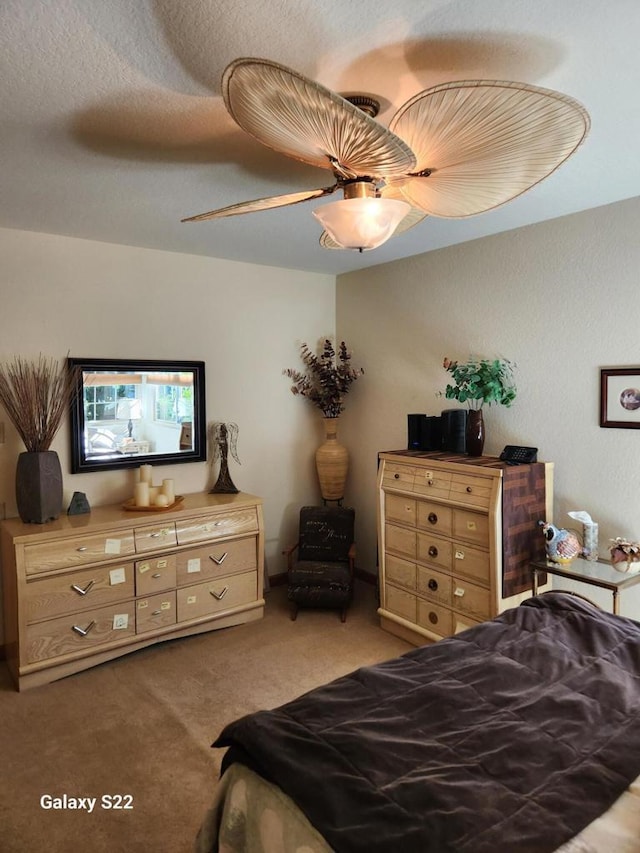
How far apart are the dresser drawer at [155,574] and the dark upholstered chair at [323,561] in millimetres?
844

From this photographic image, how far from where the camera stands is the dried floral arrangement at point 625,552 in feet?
8.55

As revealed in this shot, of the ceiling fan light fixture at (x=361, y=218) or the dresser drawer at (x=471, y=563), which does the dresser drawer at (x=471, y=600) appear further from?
the ceiling fan light fixture at (x=361, y=218)

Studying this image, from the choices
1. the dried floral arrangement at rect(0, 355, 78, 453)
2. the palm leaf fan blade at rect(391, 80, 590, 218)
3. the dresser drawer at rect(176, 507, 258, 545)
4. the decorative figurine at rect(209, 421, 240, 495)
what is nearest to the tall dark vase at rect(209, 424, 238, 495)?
the decorative figurine at rect(209, 421, 240, 495)

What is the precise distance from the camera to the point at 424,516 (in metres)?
3.25

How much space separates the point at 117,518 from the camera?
3.20 meters

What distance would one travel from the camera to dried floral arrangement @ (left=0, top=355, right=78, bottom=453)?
3.04m

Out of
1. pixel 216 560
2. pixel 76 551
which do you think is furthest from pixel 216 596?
pixel 76 551

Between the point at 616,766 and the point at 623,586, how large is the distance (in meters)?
1.36

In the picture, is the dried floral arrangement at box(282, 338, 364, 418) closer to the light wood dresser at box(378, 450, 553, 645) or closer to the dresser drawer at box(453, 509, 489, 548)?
the light wood dresser at box(378, 450, 553, 645)

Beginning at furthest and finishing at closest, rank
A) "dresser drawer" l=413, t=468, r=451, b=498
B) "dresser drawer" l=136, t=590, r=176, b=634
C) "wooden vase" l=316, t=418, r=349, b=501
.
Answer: "wooden vase" l=316, t=418, r=349, b=501, "dresser drawer" l=136, t=590, r=176, b=634, "dresser drawer" l=413, t=468, r=451, b=498

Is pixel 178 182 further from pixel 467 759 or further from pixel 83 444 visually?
pixel 467 759

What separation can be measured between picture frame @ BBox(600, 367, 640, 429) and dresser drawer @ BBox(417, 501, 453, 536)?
0.95 metres

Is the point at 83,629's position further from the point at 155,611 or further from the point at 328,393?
the point at 328,393

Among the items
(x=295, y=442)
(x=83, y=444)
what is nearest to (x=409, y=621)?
(x=295, y=442)
